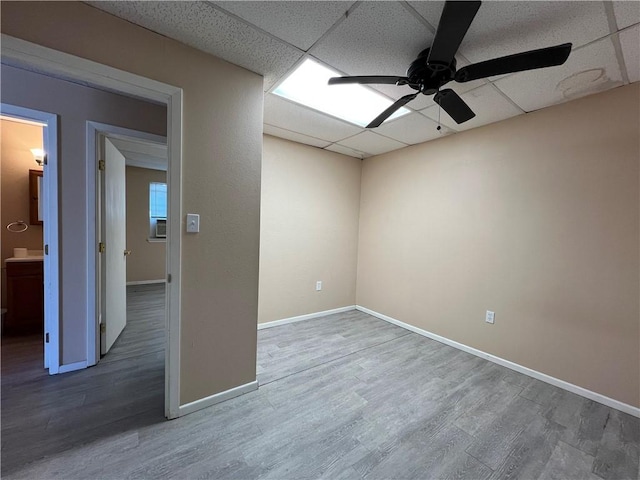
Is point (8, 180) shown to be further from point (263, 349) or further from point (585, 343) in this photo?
point (585, 343)

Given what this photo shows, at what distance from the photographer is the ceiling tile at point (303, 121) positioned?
2484 mm

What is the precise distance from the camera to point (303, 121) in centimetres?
280

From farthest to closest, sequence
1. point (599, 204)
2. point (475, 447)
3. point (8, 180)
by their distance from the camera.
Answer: point (8, 180), point (599, 204), point (475, 447)

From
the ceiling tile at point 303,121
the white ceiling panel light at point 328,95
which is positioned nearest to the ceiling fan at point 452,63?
the white ceiling panel light at point 328,95

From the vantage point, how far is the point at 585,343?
7.14ft

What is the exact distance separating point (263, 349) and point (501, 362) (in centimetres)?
242

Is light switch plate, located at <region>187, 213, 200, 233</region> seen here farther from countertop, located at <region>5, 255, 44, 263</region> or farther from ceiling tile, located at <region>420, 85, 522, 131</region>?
countertop, located at <region>5, 255, 44, 263</region>

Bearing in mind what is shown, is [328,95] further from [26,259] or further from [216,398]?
[26,259]

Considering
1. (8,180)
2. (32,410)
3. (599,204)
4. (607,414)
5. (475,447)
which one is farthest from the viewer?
(8,180)

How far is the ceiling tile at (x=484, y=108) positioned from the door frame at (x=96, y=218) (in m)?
2.87

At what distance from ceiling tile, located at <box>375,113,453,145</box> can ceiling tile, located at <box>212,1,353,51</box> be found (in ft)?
4.52

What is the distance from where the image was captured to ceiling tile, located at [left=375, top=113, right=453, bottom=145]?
8.83 feet

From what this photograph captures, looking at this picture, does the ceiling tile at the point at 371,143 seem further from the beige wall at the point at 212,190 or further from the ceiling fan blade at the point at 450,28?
the ceiling fan blade at the point at 450,28

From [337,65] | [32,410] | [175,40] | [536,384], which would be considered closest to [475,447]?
[536,384]
